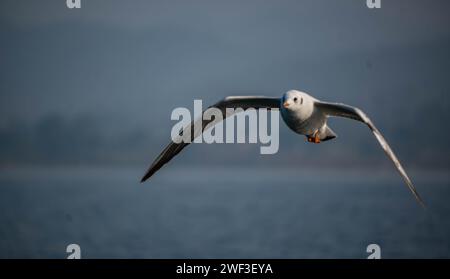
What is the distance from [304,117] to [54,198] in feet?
372

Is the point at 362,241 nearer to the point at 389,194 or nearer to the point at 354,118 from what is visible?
the point at 354,118

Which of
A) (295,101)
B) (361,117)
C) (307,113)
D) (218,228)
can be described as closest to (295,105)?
(295,101)

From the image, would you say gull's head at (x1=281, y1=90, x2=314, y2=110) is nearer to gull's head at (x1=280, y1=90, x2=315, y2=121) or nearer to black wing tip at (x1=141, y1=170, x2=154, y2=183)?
gull's head at (x1=280, y1=90, x2=315, y2=121)

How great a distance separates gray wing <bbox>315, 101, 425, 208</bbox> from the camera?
61.4ft

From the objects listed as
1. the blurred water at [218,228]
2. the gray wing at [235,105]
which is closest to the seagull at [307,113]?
the gray wing at [235,105]

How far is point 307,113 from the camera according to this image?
755 inches

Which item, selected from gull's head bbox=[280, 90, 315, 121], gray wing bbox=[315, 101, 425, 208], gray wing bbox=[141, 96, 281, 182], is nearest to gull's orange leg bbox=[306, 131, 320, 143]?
gray wing bbox=[315, 101, 425, 208]

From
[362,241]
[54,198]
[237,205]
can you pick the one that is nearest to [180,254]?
[362,241]

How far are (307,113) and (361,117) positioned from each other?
128 centimetres

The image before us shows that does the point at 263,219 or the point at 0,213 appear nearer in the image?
the point at 0,213

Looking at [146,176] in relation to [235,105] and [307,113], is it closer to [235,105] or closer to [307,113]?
[235,105]

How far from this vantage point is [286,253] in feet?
184

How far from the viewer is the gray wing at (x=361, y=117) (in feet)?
61.4
